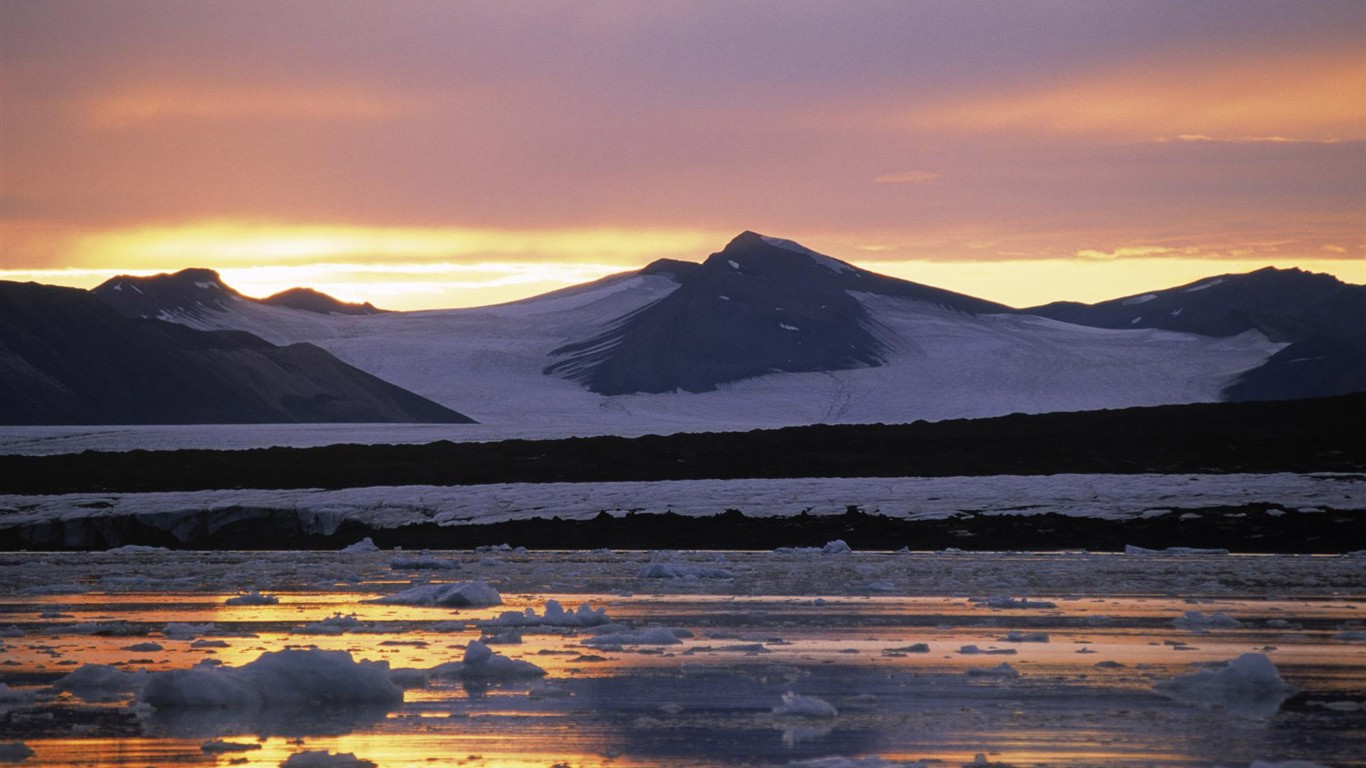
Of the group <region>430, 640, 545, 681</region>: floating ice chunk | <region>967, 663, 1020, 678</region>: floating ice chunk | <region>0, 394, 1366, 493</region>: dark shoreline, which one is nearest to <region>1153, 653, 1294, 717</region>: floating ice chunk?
<region>967, 663, 1020, 678</region>: floating ice chunk

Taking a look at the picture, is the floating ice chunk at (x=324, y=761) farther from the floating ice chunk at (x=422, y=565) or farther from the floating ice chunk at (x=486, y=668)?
the floating ice chunk at (x=422, y=565)

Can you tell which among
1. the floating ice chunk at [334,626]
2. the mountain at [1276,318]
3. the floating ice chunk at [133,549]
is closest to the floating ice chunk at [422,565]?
the floating ice chunk at [133,549]

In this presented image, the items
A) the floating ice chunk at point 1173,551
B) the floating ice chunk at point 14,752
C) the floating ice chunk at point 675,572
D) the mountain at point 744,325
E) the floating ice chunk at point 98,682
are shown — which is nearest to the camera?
the floating ice chunk at point 14,752

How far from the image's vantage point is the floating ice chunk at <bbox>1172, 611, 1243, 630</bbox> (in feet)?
49.6

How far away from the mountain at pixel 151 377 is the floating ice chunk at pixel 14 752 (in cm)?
8732

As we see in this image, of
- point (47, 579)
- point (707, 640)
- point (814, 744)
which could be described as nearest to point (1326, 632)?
point (707, 640)

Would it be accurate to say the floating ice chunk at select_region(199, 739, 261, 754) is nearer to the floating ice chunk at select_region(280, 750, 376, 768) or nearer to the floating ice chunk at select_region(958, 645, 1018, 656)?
the floating ice chunk at select_region(280, 750, 376, 768)

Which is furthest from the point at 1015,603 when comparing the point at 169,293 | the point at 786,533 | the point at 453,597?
the point at 169,293

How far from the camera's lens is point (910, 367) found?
4163 inches

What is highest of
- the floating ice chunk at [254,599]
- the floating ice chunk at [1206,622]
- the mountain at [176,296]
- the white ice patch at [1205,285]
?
the white ice patch at [1205,285]

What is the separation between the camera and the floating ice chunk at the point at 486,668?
38.6ft

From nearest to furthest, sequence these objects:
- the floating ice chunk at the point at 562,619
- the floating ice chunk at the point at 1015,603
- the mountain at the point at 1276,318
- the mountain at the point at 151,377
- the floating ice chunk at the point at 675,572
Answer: the floating ice chunk at the point at 562,619, the floating ice chunk at the point at 1015,603, the floating ice chunk at the point at 675,572, the mountain at the point at 151,377, the mountain at the point at 1276,318

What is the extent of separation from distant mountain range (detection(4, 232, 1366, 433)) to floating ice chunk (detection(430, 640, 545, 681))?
53.8 meters

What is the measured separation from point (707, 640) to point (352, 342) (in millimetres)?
109188
